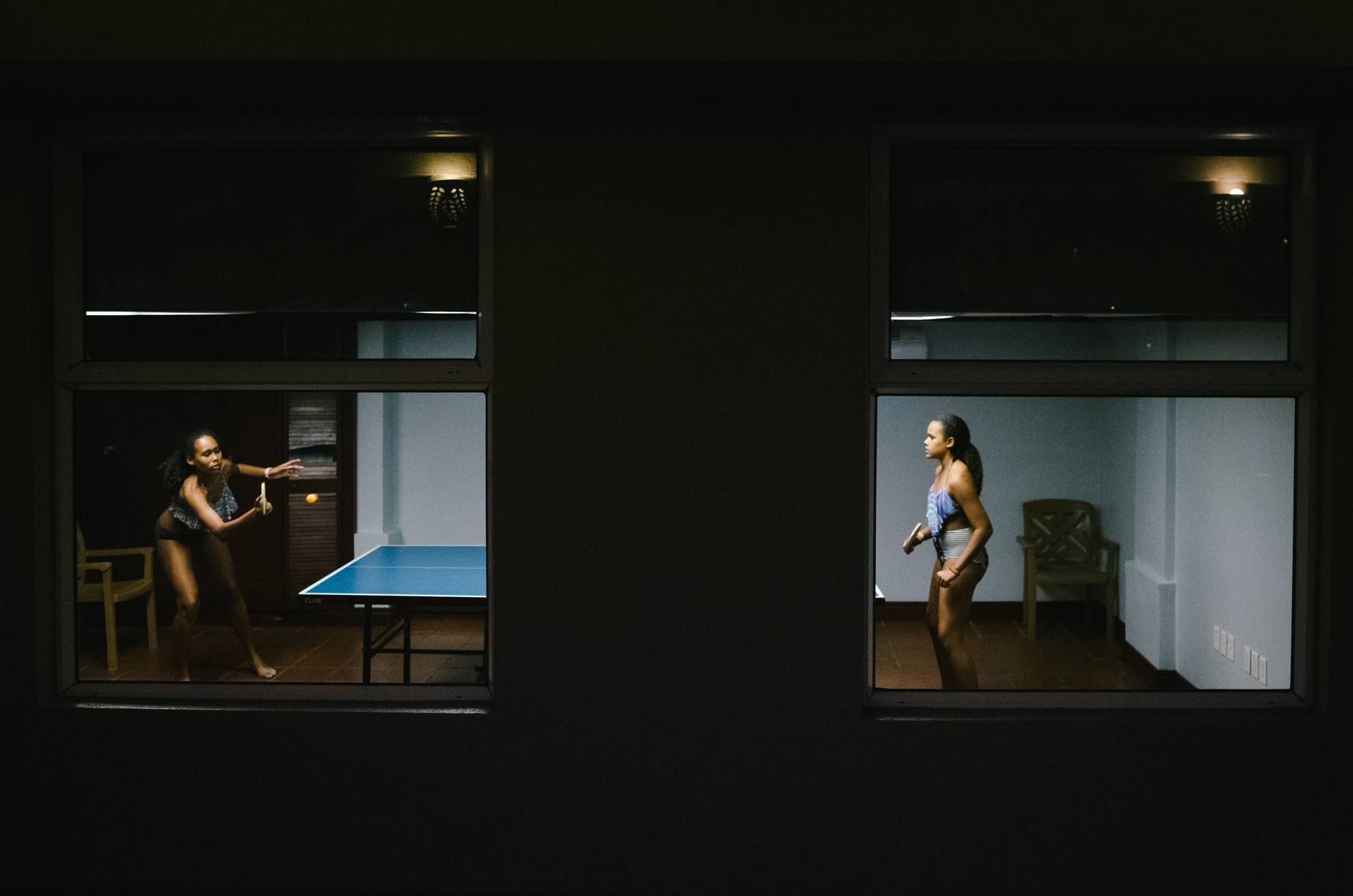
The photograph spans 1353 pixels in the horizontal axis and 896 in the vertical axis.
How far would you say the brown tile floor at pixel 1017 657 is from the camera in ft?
16.1

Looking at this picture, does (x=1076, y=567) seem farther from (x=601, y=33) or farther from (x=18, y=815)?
(x=18, y=815)

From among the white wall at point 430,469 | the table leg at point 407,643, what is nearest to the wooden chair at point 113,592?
the table leg at point 407,643

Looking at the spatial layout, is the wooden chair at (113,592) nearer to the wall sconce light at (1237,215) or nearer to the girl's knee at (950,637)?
the girl's knee at (950,637)

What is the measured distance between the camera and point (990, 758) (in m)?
2.52

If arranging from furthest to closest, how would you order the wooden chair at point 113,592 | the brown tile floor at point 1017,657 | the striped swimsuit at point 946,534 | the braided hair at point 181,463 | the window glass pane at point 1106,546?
1. the brown tile floor at point 1017,657
2. the wooden chair at point 113,592
3. the braided hair at point 181,463
4. the window glass pane at point 1106,546
5. the striped swimsuit at point 946,534

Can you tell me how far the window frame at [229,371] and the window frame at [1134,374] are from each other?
113 cm

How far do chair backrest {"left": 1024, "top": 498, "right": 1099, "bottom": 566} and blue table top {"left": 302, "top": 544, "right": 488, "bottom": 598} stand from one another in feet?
13.1

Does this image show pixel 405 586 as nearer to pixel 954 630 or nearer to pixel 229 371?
pixel 229 371

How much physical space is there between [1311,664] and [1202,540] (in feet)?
8.10

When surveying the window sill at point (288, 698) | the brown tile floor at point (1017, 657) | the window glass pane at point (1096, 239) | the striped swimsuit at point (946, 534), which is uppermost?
the window glass pane at point (1096, 239)

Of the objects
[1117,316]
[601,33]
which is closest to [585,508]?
[601,33]

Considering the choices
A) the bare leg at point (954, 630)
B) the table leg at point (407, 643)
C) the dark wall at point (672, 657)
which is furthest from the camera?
the table leg at point (407, 643)

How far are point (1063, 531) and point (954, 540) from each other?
3098mm

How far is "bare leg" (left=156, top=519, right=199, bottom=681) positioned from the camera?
12.7 ft
